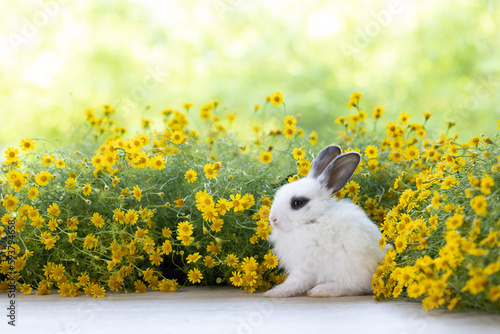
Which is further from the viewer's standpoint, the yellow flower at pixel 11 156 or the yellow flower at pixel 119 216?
the yellow flower at pixel 11 156

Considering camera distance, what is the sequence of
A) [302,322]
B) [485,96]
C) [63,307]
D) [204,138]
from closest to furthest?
[302,322], [63,307], [204,138], [485,96]

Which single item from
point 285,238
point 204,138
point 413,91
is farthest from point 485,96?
point 285,238

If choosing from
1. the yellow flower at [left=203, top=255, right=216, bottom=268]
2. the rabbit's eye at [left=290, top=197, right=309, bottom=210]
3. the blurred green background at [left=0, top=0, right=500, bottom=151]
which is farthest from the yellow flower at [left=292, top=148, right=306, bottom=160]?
the blurred green background at [left=0, top=0, right=500, bottom=151]

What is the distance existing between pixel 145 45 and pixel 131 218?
384 cm

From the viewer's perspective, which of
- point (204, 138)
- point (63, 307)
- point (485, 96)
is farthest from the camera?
point (485, 96)

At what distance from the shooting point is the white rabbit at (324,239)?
5.61 feet

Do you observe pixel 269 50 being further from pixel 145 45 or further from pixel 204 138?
pixel 204 138

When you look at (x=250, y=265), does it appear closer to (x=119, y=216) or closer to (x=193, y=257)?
(x=193, y=257)

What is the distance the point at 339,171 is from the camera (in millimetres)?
1787

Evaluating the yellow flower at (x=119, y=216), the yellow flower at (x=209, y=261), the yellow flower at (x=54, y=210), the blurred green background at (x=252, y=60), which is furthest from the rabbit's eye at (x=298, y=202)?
the blurred green background at (x=252, y=60)

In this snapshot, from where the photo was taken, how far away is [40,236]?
5.98ft

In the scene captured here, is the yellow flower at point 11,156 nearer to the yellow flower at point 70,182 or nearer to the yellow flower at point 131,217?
the yellow flower at point 70,182

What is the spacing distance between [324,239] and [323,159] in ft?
0.95

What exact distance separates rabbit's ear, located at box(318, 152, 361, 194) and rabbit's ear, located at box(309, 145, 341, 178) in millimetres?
61
